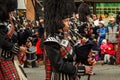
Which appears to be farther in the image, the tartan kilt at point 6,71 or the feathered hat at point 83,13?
the feathered hat at point 83,13

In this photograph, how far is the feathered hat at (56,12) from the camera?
14.9 feet

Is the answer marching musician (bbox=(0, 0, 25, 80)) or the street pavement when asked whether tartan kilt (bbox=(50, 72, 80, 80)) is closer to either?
marching musician (bbox=(0, 0, 25, 80))

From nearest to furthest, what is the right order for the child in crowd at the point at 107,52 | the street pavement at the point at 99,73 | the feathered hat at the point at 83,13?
the street pavement at the point at 99,73
the child in crowd at the point at 107,52
the feathered hat at the point at 83,13

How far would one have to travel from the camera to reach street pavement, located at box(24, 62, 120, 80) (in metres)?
11.4

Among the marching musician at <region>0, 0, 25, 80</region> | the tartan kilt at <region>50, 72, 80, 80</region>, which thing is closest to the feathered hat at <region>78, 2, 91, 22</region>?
the tartan kilt at <region>50, 72, 80, 80</region>

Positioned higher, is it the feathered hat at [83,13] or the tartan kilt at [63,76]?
the tartan kilt at [63,76]

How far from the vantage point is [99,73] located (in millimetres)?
12312

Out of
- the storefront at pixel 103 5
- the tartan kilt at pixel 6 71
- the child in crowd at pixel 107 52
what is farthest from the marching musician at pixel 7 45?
the storefront at pixel 103 5

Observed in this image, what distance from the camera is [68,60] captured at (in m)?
4.44

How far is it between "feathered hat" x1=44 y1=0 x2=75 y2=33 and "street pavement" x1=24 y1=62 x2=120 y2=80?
6215 millimetres

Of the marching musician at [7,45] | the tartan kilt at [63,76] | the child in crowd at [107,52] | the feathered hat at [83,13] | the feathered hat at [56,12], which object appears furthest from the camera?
the feathered hat at [83,13]

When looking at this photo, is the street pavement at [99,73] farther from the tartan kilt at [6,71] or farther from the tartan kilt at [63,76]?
the tartan kilt at [6,71]

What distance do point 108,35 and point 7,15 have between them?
10607mm

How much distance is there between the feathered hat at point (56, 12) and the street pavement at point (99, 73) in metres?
6.21
